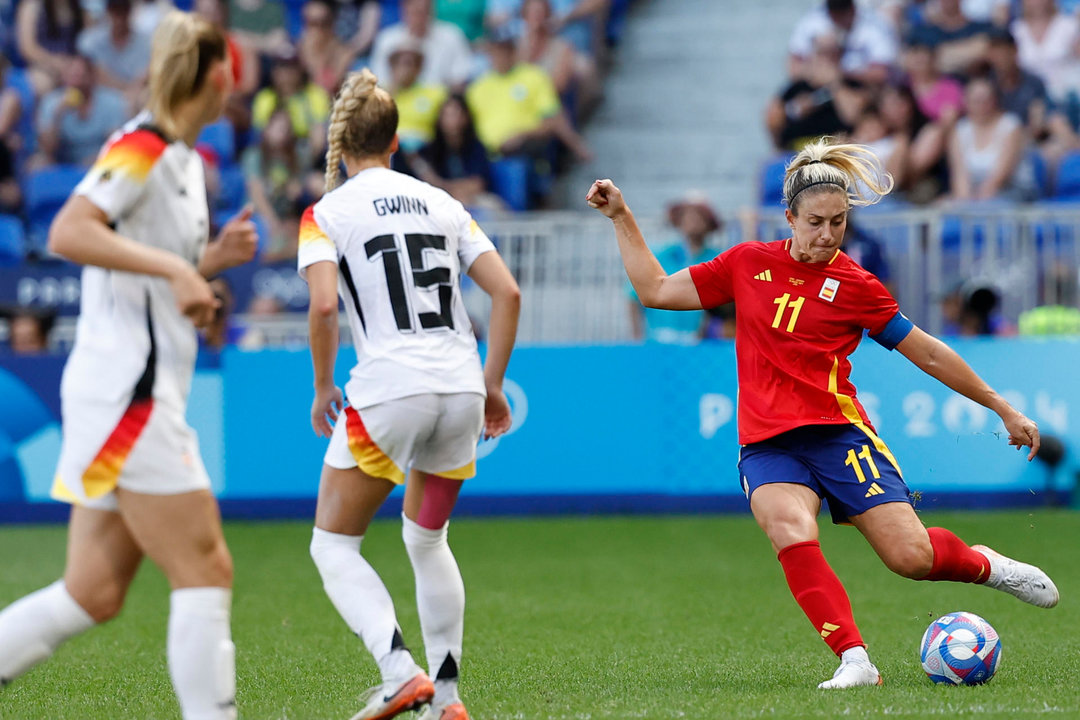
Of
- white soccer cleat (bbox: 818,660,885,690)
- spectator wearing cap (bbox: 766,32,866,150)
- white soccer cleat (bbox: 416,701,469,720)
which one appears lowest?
white soccer cleat (bbox: 818,660,885,690)

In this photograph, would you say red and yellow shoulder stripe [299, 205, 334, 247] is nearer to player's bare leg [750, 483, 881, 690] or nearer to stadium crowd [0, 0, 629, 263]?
player's bare leg [750, 483, 881, 690]

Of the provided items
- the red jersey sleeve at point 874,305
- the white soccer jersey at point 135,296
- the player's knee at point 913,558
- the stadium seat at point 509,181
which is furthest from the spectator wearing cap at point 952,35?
the white soccer jersey at point 135,296

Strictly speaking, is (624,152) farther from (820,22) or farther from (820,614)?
(820,614)

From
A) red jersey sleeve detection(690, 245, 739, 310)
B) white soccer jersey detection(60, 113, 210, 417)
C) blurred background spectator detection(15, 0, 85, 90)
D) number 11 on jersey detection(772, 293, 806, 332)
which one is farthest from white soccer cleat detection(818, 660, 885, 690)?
blurred background spectator detection(15, 0, 85, 90)

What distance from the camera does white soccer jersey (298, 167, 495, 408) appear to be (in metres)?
4.45

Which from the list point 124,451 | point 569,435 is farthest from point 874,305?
point 569,435

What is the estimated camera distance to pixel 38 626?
3908 mm

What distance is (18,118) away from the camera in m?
16.7

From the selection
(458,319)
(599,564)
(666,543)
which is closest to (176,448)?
(458,319)

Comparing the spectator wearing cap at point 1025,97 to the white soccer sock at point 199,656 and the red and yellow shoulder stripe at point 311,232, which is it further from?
the white soccer sock at point 199,656

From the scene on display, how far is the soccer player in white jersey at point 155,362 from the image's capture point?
143 inches

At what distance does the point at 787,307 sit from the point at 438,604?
1804 millimetres

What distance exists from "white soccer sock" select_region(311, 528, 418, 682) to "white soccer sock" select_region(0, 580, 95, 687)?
0.85 m

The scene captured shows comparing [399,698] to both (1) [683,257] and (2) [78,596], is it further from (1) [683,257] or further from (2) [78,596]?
(1) [683,257]
